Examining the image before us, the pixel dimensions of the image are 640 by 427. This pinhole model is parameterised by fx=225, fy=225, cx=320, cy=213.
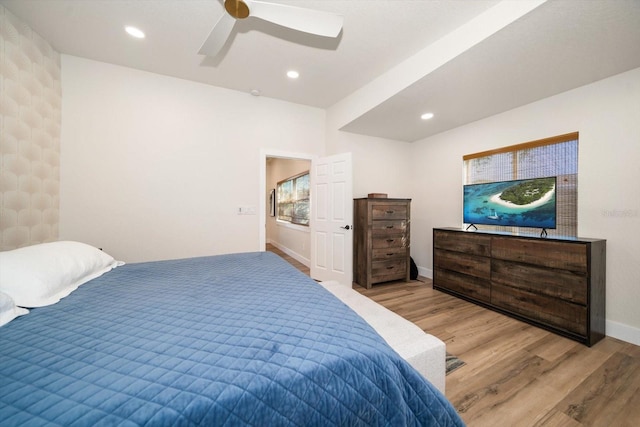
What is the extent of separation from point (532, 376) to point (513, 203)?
1.89 metres

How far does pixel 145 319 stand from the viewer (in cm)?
94

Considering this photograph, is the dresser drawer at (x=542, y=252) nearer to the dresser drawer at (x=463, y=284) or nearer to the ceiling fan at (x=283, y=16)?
the dresser drawer at (x=463, y=284)

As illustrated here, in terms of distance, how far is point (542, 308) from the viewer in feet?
7.18

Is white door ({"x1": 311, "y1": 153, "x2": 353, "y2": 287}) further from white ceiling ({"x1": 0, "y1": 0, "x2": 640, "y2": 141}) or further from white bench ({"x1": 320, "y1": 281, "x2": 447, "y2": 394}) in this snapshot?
white bench ({"x1": 320, "y1": 281, "x2": 447, "y2": 394})

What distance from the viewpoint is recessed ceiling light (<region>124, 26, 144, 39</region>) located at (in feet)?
6.63

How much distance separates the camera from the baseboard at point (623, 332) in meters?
1.97

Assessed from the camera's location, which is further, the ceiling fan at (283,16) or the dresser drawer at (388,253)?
the dresser drawer at (388,253)

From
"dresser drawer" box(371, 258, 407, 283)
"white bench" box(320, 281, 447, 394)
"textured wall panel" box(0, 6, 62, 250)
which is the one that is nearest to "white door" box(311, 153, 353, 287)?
"dresser drawer" box(371, 258, 407, 283)

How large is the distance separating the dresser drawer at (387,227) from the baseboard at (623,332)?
2143mm

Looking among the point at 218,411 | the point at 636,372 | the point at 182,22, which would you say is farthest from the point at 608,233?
the point at 182,22

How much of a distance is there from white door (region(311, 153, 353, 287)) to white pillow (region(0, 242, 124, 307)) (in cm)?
254

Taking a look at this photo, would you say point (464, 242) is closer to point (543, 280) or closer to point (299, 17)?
point (543, 280)

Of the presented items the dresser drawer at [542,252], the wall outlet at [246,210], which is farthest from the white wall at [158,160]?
the dresser drawer at [542,252]

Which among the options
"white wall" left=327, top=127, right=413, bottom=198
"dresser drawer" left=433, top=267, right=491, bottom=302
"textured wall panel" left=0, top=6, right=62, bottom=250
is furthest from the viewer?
"white wall" left=327, top=127, right=413, bottom=198
